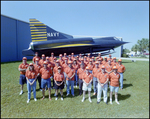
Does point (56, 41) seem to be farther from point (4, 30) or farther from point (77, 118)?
point (4, 30)

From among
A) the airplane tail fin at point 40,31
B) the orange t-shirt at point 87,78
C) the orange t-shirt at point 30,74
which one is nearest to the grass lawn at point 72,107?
the orange t-shirt at point 87,78

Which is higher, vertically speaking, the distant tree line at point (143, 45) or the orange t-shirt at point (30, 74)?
the distant tree line at point (143, 45)

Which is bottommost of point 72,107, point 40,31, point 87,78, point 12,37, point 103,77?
point 72,107

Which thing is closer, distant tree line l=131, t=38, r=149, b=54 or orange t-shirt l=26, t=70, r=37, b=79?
orange t-shirt l=26, t=70, r=37, b=79

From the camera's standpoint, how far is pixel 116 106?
14.1ft

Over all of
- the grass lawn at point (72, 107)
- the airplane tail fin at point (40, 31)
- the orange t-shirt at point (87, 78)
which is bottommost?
the grass lawn at point (72, 107)

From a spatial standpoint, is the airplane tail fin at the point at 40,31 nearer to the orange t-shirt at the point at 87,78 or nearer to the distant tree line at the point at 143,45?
the orange t-shirt at the point at 87,78

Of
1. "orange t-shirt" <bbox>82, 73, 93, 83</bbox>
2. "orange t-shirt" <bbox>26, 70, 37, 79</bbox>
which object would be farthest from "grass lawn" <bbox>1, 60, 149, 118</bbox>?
"orange t-shirt" <bbox>26, 70, 37, 79</bbox>

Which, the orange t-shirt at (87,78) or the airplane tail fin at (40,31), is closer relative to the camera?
the orange t-shirt at (87,78)

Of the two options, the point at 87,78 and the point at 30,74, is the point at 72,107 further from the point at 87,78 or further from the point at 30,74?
the point at 30,74

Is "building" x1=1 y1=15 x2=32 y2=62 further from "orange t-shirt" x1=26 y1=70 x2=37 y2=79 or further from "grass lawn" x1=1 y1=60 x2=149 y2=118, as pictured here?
"orange t-shirt" x1=26 y1=70 x2=37 y2=79

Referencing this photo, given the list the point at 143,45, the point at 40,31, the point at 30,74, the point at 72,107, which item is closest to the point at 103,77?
the point at 72,107

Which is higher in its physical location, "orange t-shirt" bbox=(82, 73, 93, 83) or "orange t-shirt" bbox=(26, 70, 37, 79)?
"orange t-shirt" bbox=(26, 70, 37, 79)

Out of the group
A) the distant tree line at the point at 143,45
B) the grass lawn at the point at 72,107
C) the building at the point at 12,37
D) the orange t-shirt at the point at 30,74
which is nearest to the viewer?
the grass lawn at the point at 72,107
